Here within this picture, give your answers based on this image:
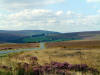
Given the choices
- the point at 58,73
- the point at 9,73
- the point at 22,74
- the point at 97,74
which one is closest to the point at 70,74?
the point at 58,73

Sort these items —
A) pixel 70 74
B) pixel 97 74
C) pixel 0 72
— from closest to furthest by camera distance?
pixel 97 74 → pixel 70 74 → pixel 0 72

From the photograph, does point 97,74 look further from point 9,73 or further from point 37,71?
point 9,73

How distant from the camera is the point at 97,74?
934cm

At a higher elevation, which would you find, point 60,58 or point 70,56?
point 60,58

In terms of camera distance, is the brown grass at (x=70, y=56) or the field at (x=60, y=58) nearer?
the field at (x=60, y=58)

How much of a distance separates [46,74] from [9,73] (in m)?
2.00

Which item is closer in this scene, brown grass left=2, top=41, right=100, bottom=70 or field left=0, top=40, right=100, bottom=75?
field left=0, top=40, right=100, bottom=75

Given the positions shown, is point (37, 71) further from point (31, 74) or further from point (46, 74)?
point (46, 74)

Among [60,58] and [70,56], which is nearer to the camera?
[60,58]

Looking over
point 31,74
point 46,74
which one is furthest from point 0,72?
point 46,74

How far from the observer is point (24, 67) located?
34.7 feet

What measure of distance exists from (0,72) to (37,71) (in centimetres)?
183

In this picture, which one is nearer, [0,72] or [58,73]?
[58,73]

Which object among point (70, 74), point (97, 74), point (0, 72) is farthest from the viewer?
point (0, 72)
